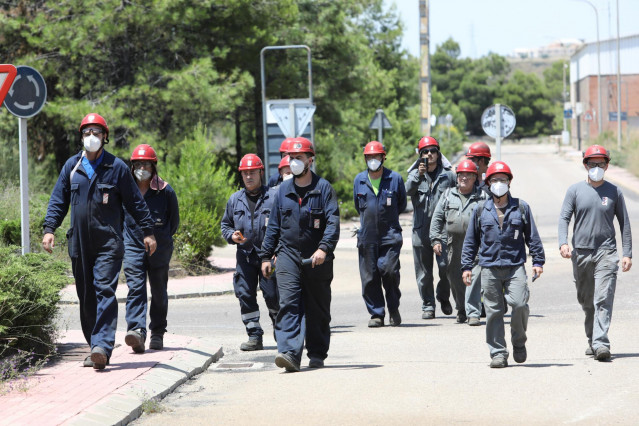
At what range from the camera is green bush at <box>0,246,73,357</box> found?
824 cm

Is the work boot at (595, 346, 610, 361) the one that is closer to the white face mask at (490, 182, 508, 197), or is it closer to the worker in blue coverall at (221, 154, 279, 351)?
the white face mask at (490, 182, 508, 197)

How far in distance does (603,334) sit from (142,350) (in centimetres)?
400

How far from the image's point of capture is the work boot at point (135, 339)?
30.7 ft

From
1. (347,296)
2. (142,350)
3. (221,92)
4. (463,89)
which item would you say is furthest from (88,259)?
(463,89)

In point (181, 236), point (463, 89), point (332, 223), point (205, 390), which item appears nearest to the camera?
point (205, 390)

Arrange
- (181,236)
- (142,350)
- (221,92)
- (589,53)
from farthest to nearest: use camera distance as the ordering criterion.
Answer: (589,53) < (221,92) < (181,236) < (142,350)

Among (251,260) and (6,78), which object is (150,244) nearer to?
(251,260)

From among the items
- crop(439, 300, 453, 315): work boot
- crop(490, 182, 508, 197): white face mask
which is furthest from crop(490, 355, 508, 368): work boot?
crop(439, 300, 453, 315): work boot

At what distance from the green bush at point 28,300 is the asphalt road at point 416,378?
4.49ft

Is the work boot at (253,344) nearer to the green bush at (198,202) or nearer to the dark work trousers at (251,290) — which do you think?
the dark work trousers at (251,290)

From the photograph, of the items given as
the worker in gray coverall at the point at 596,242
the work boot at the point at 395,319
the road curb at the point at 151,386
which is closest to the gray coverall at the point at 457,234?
the work boot at the point at 395,319

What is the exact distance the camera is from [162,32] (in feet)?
91.7

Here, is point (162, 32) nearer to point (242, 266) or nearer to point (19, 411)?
point (242, 266)

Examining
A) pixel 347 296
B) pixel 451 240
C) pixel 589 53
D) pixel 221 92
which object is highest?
pixel 589 53
